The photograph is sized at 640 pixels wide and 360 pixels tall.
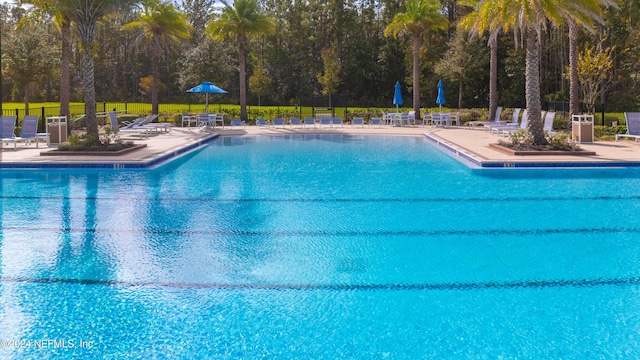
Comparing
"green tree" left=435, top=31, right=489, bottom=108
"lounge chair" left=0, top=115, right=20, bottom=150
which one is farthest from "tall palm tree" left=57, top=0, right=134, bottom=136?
"green tree" left=435, top=31, right=489, bottom=108

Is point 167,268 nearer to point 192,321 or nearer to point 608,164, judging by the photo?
point 192,321

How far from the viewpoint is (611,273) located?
662 centimetres

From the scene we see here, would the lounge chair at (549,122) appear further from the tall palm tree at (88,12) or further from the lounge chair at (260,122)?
the lounge chair at (260,122)

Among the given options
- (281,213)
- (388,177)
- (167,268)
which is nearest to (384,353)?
(167,268)

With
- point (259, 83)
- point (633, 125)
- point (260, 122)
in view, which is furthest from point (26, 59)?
point (633, 125)

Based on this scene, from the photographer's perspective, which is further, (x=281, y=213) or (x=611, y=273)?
(x=281, y=213)

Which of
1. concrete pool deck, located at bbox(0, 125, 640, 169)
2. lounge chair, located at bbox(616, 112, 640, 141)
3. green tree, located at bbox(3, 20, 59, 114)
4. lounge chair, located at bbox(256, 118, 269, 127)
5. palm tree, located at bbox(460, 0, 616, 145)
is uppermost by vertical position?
green tree, located at bbox(3, 20, 59, 114)

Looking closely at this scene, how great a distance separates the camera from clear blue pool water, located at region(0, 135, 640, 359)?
4914 millimetres

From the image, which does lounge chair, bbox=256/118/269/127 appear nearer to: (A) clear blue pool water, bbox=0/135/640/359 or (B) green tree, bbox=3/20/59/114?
(B) green tree, bbox=3/20/59/114

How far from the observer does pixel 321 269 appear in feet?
22.3

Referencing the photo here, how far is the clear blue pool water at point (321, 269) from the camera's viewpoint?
4.91 metres

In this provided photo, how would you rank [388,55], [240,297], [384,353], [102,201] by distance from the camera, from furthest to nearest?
[388,55], [102,201], [240,297], [384,353]

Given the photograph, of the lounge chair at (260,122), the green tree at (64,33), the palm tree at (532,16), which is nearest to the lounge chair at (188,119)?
the lounge chair at (260,122)

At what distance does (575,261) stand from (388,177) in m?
6.91
